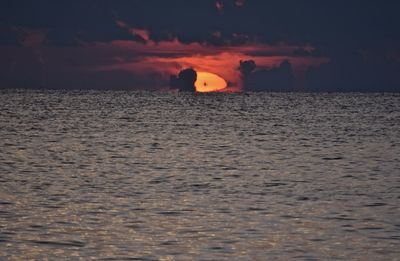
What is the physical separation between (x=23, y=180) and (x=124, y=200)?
8.41 meters

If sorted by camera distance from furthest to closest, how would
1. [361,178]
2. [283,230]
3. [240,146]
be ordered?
1. [240,146]
2. [361,178]
3. [283,230]

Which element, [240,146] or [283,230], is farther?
[240,146]

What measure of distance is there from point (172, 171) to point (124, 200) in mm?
12490

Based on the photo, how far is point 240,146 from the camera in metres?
66.9

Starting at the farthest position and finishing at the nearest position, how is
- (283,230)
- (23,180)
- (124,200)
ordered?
1. (23,180)
2. (124,200)
3. (283,230)

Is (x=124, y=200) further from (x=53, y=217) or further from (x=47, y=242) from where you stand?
(x=47, y=242)

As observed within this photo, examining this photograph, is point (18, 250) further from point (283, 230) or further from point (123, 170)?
point (123, 170)

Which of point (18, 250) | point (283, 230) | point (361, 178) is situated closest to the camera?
point (18, 250)

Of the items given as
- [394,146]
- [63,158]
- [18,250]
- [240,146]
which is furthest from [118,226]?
[394,146]

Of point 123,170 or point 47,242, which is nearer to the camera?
point 47,242

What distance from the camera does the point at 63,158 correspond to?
5259 cm

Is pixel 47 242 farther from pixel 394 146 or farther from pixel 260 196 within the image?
pixel 394 146

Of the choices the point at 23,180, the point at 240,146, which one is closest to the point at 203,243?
the point at 23,180

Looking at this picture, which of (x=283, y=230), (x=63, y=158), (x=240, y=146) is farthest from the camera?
(x=240, y=146)
